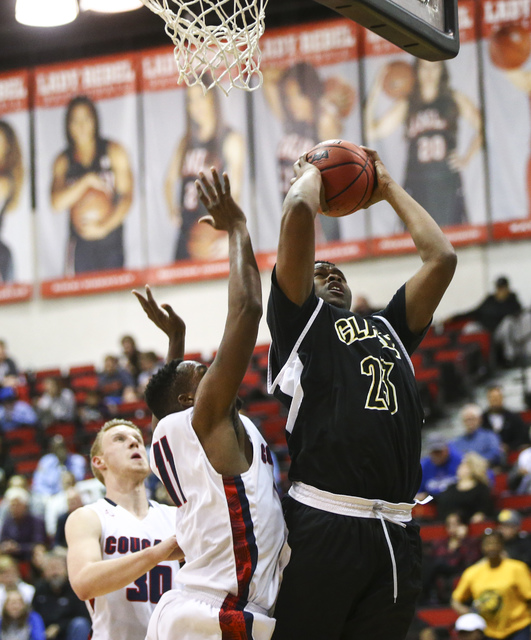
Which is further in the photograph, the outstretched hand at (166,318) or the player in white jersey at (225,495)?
the outstretched hand at (166,318)

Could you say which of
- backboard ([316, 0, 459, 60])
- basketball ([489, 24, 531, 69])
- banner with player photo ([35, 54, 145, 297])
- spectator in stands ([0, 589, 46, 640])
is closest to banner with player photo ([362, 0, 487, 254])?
basketball ([489, 24, 531, 69])

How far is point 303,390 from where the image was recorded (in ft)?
10.6

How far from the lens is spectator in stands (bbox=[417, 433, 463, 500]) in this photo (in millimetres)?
9398

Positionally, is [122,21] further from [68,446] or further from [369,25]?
[369,25]

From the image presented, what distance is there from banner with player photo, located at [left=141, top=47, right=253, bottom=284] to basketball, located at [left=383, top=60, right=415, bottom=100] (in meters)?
2.17

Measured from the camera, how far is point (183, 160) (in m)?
15.1

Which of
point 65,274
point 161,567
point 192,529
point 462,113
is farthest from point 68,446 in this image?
point 192,529

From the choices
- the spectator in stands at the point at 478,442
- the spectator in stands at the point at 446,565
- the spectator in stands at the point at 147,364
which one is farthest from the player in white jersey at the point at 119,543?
the spectator in stands at the point at 147,364

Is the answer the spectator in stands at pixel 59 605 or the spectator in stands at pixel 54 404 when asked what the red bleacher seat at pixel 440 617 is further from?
the spectator in stands at pixel 54 404

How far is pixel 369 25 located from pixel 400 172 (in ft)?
33.8

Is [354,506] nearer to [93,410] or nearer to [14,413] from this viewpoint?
[93,410]

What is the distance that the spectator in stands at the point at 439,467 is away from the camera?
940 cm

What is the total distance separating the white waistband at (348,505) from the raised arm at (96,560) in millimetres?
545

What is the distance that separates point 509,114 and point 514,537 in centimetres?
728
